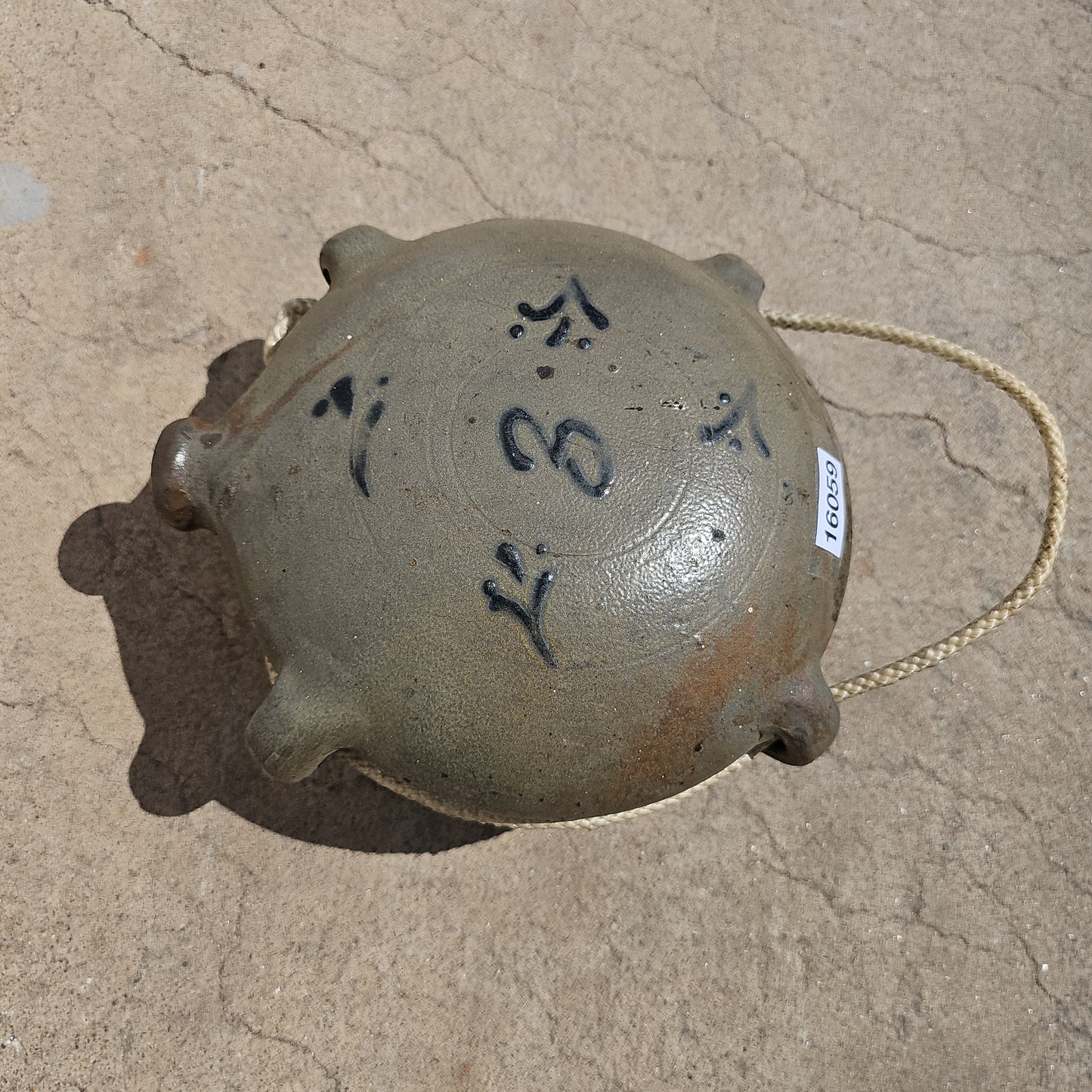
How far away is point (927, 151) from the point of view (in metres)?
2.83

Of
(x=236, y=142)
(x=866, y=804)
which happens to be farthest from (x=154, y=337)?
(x=866, y=804)

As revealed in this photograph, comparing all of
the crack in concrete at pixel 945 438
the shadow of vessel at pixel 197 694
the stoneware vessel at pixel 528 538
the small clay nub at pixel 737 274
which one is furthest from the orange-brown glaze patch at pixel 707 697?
the crack in concrete at pixel 945 438

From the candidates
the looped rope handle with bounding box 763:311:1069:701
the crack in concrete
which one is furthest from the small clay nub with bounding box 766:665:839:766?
the crack in concrete

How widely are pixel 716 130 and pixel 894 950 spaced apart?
7.27 feet

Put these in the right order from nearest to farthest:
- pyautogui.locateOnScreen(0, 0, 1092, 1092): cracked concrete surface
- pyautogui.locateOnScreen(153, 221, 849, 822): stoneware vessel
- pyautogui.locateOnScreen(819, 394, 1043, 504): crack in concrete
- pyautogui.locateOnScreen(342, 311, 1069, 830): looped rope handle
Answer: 1. pyautogui.locateOnScreen(153, 221, 849, 822): stoneware vessel
2. pyautogui.locateOnScreen(342, 311, 1069, 830): looped rope handle
3. pyautogui.locateOnScreen(0, 0, 1092, 1092): cracked concrete surface
4. pyautogui.locateOnScreen(819, 394, 1043, 504): crack in concrete

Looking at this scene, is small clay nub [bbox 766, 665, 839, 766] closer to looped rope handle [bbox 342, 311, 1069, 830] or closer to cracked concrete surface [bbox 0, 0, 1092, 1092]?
looped rope handle [bbox 342, 311, 1069, 830]

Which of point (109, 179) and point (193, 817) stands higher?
point (109, 179)

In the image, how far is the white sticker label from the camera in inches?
61.7

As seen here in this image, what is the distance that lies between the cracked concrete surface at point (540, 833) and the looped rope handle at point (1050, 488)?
0.48 meters

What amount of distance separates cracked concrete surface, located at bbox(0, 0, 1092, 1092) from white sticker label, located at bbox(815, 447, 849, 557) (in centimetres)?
84

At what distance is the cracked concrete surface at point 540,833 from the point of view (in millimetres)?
1992

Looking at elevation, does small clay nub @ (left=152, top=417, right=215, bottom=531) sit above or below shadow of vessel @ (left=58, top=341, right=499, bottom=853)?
above

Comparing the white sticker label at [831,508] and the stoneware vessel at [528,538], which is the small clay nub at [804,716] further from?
the white sticker label at [831,508]

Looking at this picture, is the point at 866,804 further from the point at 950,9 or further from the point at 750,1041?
the point at 950,9
